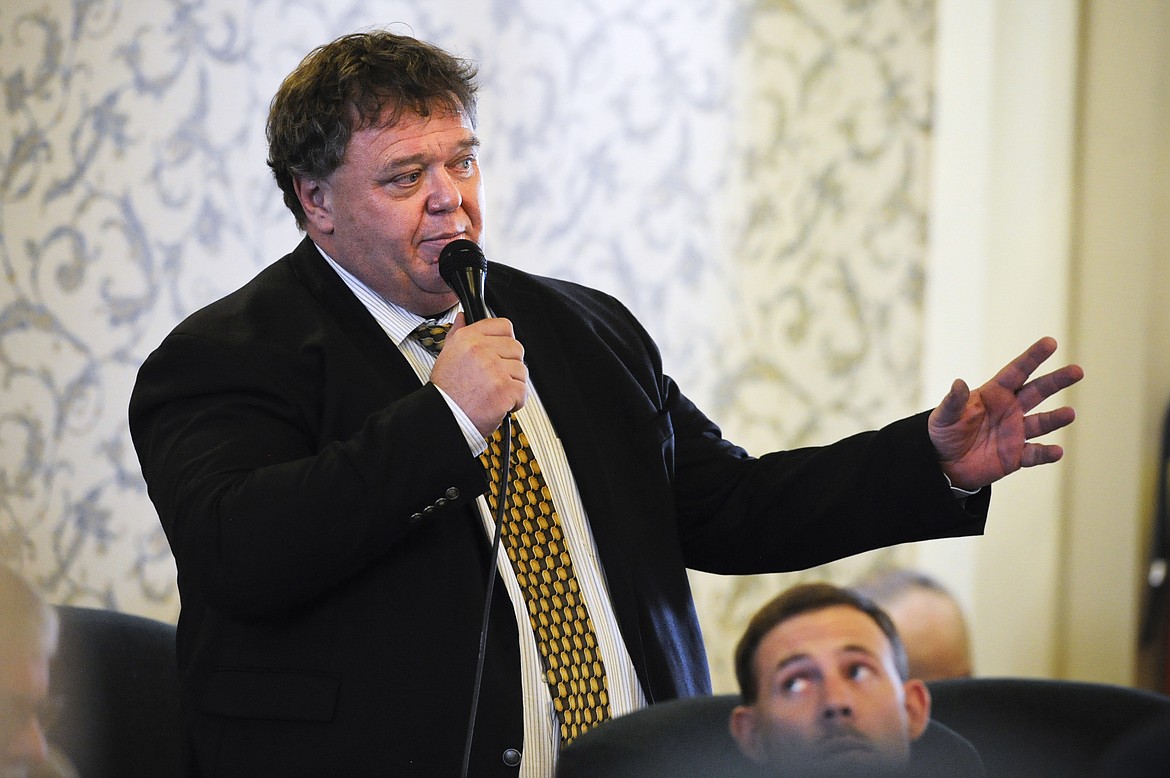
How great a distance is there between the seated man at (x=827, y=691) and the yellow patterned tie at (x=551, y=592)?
363mm

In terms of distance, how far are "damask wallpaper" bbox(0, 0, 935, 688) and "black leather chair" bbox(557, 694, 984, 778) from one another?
1.64 meters

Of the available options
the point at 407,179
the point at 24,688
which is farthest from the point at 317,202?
the point at 24,688

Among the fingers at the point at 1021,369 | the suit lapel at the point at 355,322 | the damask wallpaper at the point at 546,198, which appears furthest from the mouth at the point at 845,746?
the damask wallpaper at the point at 546,198

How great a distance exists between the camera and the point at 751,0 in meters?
2.97

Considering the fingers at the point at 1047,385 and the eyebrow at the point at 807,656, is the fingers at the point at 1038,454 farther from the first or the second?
the eyebrow at the point at 807,656

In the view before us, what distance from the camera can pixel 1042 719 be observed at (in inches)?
35.9

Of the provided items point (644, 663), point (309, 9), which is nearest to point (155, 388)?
point (644, 663)

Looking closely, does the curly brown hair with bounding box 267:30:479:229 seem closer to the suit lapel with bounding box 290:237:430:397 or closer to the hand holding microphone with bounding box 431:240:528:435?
the suit lapel with bounding box 290:237:430:397

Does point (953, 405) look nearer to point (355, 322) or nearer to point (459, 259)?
point (459, 259)

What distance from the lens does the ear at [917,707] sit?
0.87 m

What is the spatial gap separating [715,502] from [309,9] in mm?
1482

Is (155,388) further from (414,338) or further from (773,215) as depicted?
(773,215)

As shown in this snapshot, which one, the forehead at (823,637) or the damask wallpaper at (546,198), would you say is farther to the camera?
the damask wallpaper at (546,198)

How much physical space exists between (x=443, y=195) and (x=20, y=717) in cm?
66
